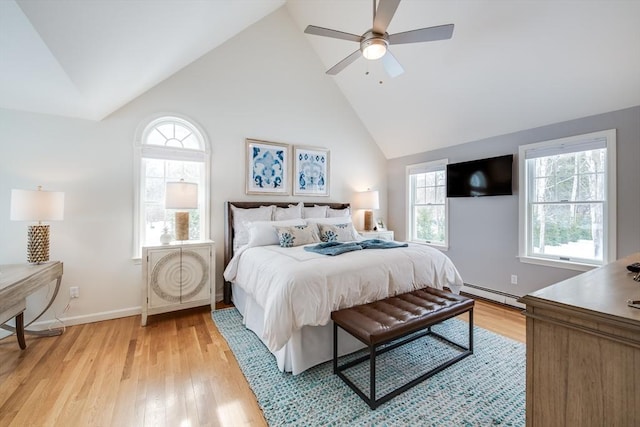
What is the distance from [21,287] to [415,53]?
15.0 ft

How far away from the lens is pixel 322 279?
2047mm

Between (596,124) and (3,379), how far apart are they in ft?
19.0

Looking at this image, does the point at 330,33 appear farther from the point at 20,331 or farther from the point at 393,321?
the point at 20,331

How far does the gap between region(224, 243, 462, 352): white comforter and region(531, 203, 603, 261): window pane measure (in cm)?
145

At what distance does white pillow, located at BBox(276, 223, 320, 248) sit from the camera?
3125 millimetres

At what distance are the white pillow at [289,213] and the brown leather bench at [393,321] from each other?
6.74ft

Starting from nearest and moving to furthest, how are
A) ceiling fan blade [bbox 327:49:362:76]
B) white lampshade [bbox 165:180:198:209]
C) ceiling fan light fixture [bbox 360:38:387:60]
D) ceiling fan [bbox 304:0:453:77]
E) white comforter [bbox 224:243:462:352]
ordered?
1. white comforter [bbox 224:243:462:352]
2. ceiling fan [bbox 304:0:453:77]
3. ceiling fan light fixture [bbox 360:38:387:60]
4. ceiling fan blade [bbox 327:49:362:76]
5. white lampshade [bbox 165:180:198:209]

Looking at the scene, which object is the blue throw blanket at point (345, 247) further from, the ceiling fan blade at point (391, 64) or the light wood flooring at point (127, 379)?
the ceiling fan blade at point (391, 64)

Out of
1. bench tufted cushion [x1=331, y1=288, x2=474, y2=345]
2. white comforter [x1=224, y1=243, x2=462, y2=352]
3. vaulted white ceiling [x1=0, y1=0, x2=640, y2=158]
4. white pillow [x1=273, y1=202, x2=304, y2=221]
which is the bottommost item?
bench tufted cushion [x1=331, y1=288, x2=474, y2=345]

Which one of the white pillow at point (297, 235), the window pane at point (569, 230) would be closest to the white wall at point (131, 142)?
the white pillow at point (297, 235)

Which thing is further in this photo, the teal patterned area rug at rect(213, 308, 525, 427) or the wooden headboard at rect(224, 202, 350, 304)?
the wooden headboard at rect(224, 202, 350, 304)

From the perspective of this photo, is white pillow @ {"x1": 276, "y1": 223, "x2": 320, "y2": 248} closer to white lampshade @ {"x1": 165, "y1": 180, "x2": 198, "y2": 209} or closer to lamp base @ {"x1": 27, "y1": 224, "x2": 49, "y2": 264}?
white lampshade @ {"x1": 165, "y1": 180, "x2": 198, "y2": 209}

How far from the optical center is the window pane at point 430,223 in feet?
14.9

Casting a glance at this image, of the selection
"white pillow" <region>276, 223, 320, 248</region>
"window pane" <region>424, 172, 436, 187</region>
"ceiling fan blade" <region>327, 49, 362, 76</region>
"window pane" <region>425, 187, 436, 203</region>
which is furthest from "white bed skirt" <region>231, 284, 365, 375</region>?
"window pane" <region>424, 172, 436, 187</region>
